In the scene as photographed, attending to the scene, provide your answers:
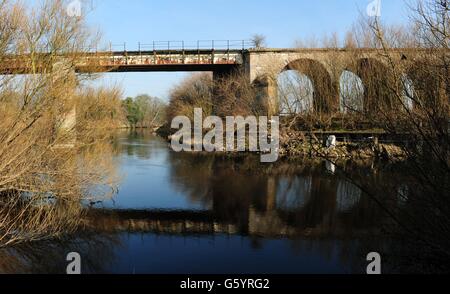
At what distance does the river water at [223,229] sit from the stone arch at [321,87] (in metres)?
12.5

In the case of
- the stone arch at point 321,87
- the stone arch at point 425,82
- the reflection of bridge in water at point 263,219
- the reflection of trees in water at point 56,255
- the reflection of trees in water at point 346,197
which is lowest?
the reflection of trees in water at point 56,255

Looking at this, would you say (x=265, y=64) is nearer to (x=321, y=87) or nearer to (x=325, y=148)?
(x=321, y=87)

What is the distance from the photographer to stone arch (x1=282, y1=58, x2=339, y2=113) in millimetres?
30266

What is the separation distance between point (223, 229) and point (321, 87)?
21.5 m

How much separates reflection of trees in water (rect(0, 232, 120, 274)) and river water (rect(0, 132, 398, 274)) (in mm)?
20

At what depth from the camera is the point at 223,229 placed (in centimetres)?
1130

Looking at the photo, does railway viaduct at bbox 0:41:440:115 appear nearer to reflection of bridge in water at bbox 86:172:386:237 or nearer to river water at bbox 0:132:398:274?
river water at bbox 0:132:398:274

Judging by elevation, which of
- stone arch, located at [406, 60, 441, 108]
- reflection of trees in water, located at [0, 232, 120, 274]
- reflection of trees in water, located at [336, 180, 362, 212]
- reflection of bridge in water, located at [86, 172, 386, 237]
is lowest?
reflection of trees in water, located at [0, 232, 120, 274]

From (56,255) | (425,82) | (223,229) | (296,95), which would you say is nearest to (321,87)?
(296,95)

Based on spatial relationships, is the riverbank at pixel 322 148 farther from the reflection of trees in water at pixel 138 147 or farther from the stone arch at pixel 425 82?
the stone arch at pixel 425 82

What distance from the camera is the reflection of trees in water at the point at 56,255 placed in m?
8.45

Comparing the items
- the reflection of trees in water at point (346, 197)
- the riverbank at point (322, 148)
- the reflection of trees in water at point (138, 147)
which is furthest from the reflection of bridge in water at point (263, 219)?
the riverbank at point (322, 148)

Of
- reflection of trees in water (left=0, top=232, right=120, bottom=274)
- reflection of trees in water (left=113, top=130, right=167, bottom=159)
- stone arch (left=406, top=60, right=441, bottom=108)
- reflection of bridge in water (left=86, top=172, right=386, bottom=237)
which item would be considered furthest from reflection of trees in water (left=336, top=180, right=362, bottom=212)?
reflection of trees in water (left=113, top=130, right=167, bottom=159)

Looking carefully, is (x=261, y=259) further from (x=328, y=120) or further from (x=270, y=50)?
(x=270, y=50)
